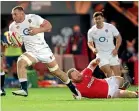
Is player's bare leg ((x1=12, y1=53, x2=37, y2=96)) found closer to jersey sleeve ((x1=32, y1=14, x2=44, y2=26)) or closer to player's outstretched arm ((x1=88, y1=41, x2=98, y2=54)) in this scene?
jersey sleeve ((x1=32, y1=14, x2=44, y2=26))

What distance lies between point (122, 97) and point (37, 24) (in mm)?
2292

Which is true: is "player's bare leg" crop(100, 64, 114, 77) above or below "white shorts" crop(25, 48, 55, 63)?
below

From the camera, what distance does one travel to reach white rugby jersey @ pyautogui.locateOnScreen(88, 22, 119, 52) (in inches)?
667

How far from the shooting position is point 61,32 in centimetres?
2647

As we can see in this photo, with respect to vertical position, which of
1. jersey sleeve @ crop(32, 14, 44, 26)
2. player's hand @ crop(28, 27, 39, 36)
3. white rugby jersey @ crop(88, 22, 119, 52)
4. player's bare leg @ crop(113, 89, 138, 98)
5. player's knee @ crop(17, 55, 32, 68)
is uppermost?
jersey sleeve @ crop(32, 14, 44, 26)

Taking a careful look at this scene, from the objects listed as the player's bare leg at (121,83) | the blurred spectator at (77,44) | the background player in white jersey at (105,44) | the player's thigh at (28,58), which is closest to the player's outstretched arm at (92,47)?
the background player in white jersey at (105,44)

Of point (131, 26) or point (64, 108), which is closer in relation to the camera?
point (64, 108)

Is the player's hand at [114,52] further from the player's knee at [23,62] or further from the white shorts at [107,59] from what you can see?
the player's knee at [23,62]

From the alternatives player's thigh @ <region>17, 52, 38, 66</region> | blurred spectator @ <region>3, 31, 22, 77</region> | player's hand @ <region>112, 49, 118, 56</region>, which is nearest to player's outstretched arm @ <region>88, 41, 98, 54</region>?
player's hand @ <region>112, 49, 118, 56</region>

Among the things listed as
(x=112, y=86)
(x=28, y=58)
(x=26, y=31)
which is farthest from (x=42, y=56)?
(x=112, y=86)

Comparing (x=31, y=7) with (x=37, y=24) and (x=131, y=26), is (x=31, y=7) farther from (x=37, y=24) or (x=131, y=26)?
(x=37, y=24)

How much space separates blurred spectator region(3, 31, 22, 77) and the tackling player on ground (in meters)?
8.99

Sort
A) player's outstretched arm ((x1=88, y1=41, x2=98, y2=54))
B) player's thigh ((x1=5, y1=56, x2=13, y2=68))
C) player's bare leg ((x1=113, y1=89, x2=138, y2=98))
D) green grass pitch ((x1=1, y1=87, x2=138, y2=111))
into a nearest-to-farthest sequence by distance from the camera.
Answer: green grass pitch ((x1=1, y1=87, x2=138, y2=111)), player's bare leg ((x1=113, y1=89, x2=138, y2=98)), player's outstretched arm ((x1=88, y1=41, x2=98, y2=54)), player's thigh ((x1=5, y1=56, x2=13, y2=68))

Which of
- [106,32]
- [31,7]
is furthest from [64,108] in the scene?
[31,7]
